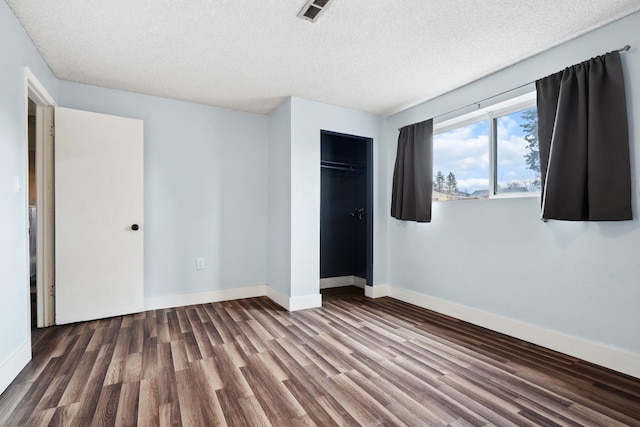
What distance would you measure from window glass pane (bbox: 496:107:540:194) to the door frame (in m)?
4.21

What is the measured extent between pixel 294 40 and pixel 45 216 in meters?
2.80

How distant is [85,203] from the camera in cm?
305

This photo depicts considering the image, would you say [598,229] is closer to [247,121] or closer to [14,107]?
[247,121]

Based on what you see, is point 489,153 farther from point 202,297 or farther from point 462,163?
point 202,297

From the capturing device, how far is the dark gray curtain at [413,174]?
349 cm

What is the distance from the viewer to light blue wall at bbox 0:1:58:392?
1906mm

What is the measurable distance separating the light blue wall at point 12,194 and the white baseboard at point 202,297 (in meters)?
1.29

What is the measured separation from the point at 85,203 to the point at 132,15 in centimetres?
186

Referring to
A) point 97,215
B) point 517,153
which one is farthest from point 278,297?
point 517,153

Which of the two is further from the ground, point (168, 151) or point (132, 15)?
point (132, 15)

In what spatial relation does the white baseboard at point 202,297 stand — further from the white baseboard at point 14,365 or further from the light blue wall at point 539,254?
the light blue wall at point 539,254

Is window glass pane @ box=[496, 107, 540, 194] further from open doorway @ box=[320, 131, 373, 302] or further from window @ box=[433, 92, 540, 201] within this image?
open doorway @ box=[320, 131, 373, 302]

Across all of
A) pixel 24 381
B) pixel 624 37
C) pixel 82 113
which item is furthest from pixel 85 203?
pixel 624 37

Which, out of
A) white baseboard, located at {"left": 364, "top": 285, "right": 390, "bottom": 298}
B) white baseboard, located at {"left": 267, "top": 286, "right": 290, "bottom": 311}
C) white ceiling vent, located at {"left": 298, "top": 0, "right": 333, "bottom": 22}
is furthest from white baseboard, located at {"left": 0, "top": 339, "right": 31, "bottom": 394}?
white baseboard, located at {"left": 364, "top": 285, "right": 390, "bottom": 298}
